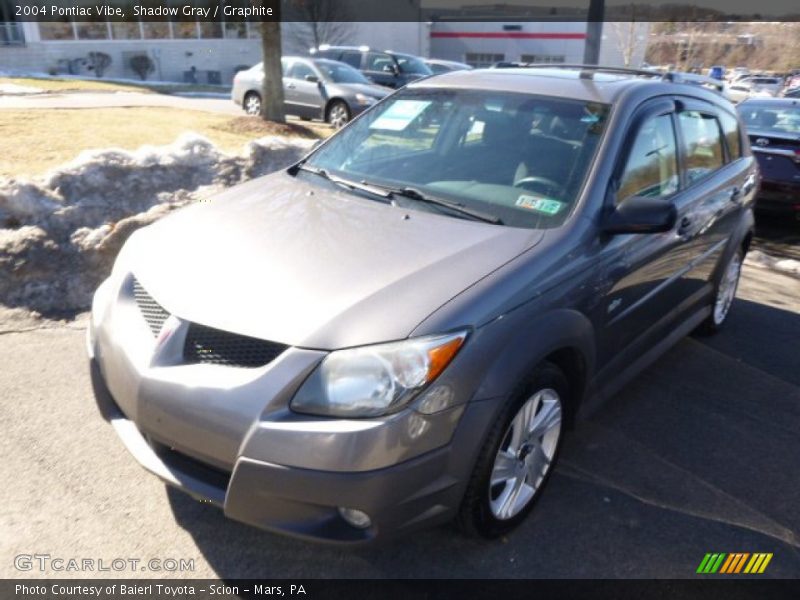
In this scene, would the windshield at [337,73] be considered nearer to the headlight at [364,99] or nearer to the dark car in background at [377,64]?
the headlight at [364,99]

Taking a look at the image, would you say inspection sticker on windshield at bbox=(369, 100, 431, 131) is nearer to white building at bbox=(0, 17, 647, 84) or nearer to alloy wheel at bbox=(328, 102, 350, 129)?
alloy wheel at bbox=(328, 102, 350, 129)

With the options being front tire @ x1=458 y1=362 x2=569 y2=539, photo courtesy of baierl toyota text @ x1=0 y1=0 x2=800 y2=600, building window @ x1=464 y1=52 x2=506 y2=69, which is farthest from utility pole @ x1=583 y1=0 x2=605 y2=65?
building window @ x1=464 y1=52 x2=506 y2=69

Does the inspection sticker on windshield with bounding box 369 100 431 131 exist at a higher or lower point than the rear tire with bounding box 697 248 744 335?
higher

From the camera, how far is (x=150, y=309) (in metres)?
2.66

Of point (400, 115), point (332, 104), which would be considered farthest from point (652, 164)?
point (332, 104)

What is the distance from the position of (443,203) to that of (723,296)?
282 cm

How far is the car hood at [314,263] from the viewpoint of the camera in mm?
2309

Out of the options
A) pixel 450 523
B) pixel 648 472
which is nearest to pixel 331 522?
pixel 450 523

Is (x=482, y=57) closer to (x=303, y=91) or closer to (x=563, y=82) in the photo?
(x=303, y=91)

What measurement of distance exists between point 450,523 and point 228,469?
0.93 m

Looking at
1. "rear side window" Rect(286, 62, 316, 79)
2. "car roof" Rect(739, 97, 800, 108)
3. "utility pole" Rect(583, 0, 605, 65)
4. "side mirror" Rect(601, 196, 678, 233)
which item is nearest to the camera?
"side mirror" Rect(601, 196, 678, 233)

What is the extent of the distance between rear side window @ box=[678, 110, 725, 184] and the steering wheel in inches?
47.5

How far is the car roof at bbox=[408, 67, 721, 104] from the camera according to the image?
352 cm

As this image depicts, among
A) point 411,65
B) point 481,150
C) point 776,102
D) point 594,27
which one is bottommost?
point 411,65
